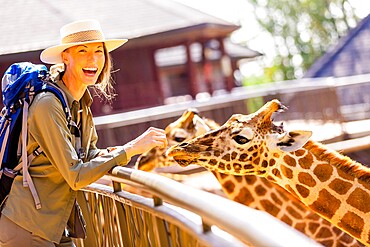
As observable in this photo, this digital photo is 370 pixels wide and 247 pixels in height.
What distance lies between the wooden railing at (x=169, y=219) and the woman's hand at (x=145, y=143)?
0.11m

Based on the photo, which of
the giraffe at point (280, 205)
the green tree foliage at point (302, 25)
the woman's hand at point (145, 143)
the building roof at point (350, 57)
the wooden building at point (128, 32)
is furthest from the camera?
the green tree foliage at point (302, 25)

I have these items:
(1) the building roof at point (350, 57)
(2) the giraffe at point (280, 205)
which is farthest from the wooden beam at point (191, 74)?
(2) the giraffe at point (280, 205)

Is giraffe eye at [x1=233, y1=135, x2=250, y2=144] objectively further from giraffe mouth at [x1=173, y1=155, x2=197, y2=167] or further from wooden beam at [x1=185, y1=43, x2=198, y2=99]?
wooden beam at [x1=185, y1=43, x2=198, y2=99]

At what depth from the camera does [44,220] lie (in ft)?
14.2

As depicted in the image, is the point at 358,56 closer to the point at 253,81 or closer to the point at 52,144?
the point at 52,144

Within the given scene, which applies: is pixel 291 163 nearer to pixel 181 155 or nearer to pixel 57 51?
pixel 181 155

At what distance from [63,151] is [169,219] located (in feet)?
2.53

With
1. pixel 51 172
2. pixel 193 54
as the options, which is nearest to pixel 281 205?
pixel 51 172

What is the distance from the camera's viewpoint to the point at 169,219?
3.68 m

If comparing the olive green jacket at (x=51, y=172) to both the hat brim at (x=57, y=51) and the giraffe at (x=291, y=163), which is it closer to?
the hat brim at (x=57, y=51)

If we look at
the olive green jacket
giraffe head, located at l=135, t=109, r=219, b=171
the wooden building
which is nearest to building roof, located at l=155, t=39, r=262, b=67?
the wooden building

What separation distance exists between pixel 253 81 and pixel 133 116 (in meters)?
70.0

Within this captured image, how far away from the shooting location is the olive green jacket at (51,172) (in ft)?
13.8

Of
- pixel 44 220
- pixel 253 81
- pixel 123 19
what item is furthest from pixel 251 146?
pixel 253 81
